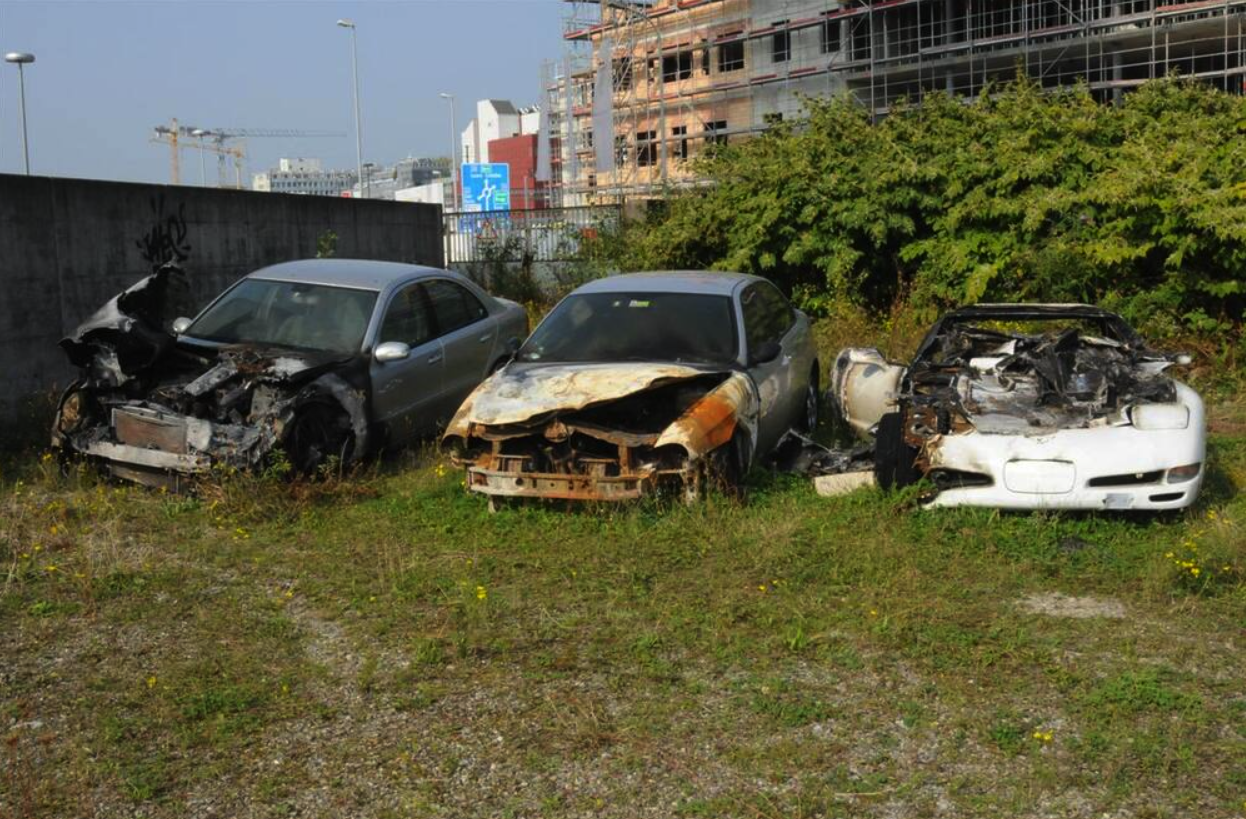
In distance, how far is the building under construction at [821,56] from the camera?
96.7 feet

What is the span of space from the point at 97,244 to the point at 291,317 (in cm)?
412

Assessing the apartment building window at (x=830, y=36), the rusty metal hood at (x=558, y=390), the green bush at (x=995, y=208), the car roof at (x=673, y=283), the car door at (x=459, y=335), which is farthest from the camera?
the apartment building window at (x=830, y=36)

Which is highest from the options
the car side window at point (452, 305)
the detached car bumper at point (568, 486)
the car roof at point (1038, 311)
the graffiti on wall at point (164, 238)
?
the graffiti on wall at point (164, 238)

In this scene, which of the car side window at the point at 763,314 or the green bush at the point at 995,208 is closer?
the car side window at the point at 763,314

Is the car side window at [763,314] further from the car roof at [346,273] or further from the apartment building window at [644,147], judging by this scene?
the apartment building window at [644,147]

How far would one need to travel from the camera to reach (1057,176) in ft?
41.8

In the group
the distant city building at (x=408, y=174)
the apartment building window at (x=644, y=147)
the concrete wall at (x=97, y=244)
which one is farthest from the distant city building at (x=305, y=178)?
the concrete wall at (x=97, y=244)

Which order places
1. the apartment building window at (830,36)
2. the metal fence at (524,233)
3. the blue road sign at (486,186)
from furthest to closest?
the blue road sign at (486,186)
the apartment building window at (830,36)
the metal fence at (524,233)

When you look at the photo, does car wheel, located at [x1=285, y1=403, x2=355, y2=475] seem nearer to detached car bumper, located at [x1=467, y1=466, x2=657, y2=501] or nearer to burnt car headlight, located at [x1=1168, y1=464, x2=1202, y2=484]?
detached car bumper, located at [x1=467, y1=466, x2=657, y2=501]

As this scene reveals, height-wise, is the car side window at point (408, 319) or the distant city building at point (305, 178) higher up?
the distant city building at point (305, 178)

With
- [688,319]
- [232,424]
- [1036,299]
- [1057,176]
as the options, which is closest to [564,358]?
[688,319]

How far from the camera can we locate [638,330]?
848 cm

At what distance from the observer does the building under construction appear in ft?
96.7

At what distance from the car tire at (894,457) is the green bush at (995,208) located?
17.4 ft
